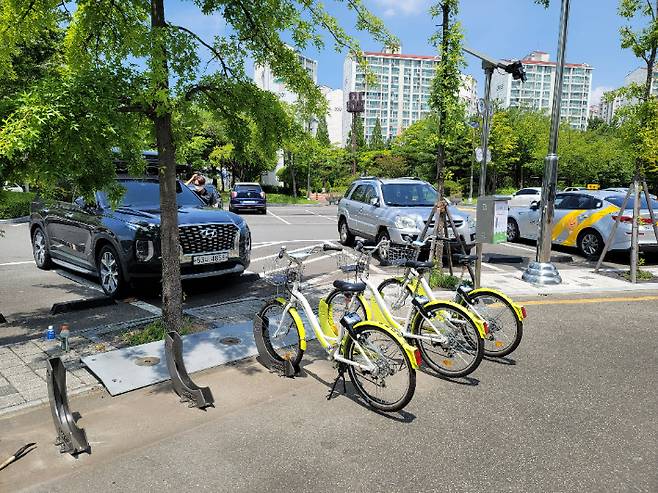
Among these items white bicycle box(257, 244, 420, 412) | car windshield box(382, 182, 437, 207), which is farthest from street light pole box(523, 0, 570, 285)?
white bicycle box(257, 244, 420, 412)

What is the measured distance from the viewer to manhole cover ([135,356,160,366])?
4.90 m

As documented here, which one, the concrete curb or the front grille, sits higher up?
the front grille

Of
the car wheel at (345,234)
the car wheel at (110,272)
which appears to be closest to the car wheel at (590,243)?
the car wheel at (345,234)

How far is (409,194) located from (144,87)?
7839mm

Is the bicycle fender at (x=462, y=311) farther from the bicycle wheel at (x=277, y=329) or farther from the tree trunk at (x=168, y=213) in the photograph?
the tree trunk at (x=168, y=213)

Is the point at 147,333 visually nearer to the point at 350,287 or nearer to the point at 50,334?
the point at 50,334

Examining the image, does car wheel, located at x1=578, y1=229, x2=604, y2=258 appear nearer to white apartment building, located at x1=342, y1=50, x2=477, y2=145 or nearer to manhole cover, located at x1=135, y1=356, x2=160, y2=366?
manhole cover, located at x1=135, y1=356, x2=160, y2=366

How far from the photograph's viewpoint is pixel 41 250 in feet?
31.4

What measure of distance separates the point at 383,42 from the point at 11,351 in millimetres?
5197

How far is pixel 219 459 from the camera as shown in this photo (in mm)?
3408

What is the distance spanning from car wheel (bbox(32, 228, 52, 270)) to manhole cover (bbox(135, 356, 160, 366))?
18.0 ft

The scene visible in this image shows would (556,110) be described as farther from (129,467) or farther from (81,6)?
(129,467)

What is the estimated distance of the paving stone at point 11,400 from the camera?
4.06m

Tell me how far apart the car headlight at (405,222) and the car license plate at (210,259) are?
4.15m
